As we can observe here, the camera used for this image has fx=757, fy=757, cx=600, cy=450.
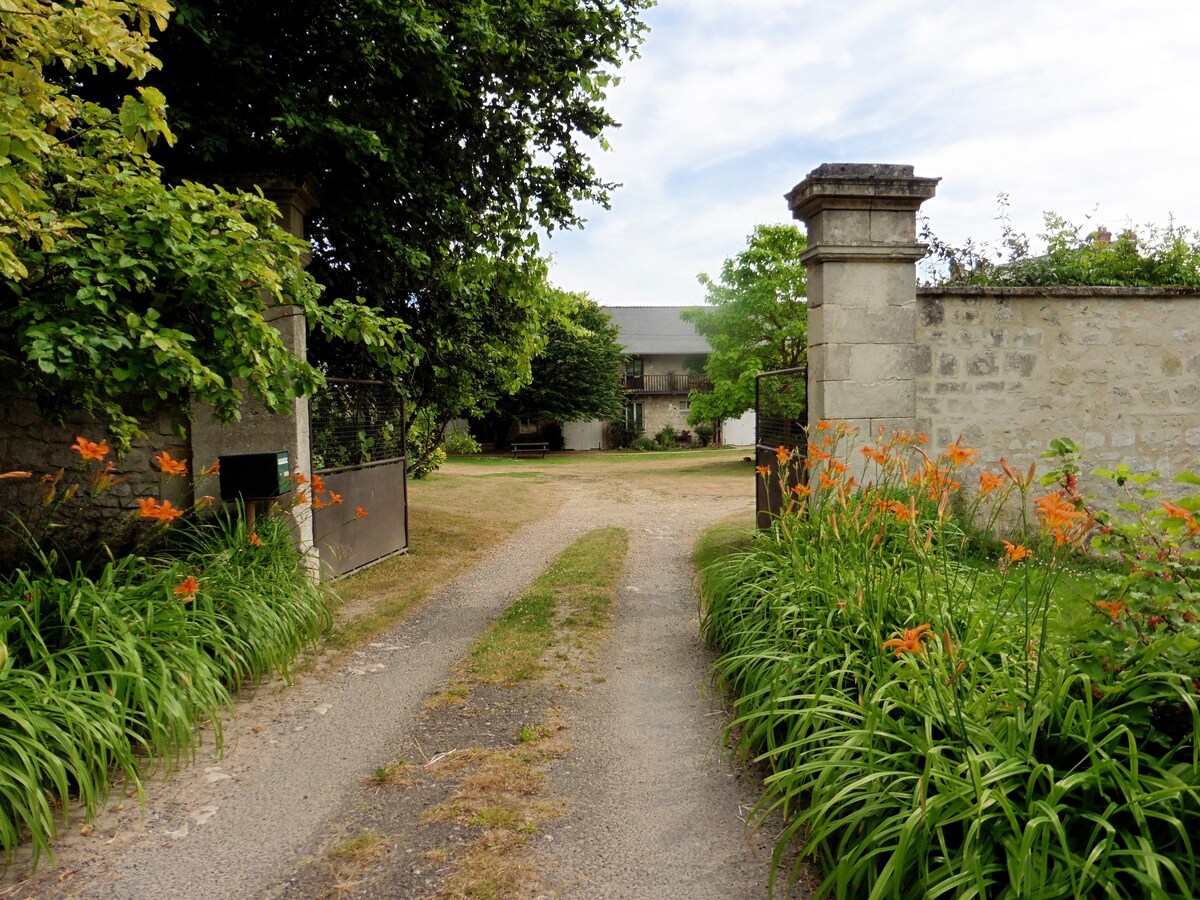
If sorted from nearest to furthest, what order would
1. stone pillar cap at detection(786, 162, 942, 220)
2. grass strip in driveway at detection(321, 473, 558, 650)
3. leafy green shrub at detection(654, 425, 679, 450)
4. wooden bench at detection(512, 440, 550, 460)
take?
stone pillar cap at detection(786, 162, 942, 220) < grass strip in driveway at detection(321, 473, 558, 650) < wooden bench at detection(512, 440, 550, 460) < leafy green shrub at detection(654, 425, 679, 450)

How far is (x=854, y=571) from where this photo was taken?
4000 mm

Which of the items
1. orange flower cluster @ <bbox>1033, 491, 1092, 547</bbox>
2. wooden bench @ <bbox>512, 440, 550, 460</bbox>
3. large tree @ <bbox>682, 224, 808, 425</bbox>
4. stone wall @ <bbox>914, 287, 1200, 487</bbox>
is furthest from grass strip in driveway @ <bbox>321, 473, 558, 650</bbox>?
wooden bench @ <bbox>512, 440, 550, 460</bbox>

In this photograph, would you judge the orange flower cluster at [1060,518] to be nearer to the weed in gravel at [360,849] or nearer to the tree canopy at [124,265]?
the weed in gravel at [360,849]

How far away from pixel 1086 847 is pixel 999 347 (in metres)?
5.12

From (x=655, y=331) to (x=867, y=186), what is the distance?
114ft

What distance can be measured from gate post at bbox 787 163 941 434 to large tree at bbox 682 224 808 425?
46.0 feet

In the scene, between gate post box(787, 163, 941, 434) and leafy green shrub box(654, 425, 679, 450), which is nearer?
gate post box(787, 163, 941, 434)

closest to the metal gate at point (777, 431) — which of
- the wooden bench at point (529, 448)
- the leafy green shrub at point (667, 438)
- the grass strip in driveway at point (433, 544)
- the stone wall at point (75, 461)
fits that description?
the grass strip in driveway at point (433, 544)

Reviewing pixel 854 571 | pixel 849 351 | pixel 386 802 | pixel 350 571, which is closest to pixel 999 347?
pixel 849 351

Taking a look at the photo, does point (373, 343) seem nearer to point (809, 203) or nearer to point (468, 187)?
point (468, 187)

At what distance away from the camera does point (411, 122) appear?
675cm

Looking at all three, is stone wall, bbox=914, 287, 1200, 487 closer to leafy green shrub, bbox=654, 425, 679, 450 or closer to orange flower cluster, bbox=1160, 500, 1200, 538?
orange flower cluster, bbox=1160, 500, 1200, 538

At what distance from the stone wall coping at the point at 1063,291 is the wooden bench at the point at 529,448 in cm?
2458

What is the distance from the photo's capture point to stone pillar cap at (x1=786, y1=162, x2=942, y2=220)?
5859 mm
